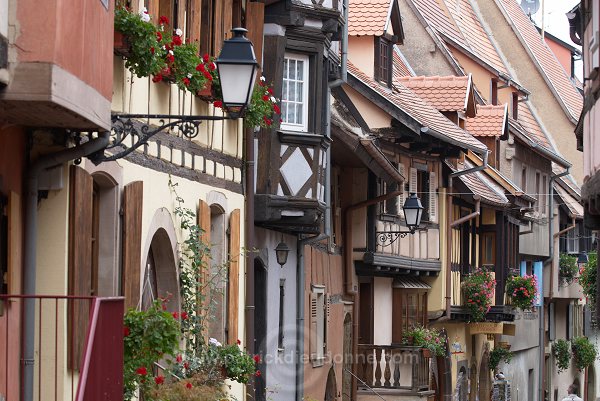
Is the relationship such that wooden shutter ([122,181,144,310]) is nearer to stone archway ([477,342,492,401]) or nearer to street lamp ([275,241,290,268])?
street lamp ([275,241,290,268])

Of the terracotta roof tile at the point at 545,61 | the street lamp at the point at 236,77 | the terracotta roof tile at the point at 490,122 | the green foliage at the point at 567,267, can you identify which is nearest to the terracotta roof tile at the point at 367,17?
the terracotta roof tile at the point at 490,122

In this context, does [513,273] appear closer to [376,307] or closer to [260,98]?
[376,307]

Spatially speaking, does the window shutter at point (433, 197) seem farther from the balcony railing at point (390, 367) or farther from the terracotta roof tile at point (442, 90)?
the balcony railing at point (390, 367)

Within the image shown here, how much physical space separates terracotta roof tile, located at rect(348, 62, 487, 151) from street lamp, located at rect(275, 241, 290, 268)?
6276mm

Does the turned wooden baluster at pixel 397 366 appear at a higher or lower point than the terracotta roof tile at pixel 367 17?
lower

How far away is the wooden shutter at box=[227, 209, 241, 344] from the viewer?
16109 mm

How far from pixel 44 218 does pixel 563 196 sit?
4103 centimetres

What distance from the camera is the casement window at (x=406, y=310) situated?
2816cm

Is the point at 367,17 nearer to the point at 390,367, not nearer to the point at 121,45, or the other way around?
the point at 390,367

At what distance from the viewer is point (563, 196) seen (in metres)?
49.5

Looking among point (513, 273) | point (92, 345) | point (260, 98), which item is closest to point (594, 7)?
point (260, 98)

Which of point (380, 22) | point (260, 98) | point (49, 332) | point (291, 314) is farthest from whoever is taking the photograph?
point (380, 22)

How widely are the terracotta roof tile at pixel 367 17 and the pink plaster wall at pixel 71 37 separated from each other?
17.4m

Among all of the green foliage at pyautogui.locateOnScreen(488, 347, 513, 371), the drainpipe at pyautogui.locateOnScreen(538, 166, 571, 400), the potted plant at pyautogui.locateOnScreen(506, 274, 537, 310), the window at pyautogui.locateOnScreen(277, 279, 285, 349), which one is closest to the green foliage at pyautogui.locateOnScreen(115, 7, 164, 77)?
the window at pyautogui.locateOnScreen(277, 279, 285, 349)
